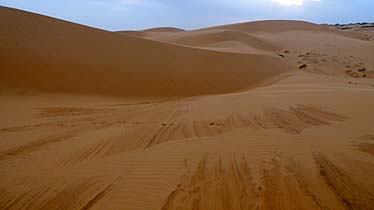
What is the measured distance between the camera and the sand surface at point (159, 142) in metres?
3.02

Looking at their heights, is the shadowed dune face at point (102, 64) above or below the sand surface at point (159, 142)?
above

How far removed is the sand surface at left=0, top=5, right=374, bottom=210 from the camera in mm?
3016

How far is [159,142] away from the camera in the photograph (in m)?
4.35

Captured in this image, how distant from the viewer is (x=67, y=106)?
24.2 feet

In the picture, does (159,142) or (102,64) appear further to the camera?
(102,64)

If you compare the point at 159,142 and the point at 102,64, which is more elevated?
the point at 102,64

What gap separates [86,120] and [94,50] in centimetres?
609

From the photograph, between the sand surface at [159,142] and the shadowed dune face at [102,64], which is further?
the shadowed dune face at [102,64]

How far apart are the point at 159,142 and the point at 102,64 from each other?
23.0ft

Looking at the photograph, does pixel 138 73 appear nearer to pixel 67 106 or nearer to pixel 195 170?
pixel 67 106

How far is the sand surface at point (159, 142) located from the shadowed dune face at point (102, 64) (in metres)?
0.06

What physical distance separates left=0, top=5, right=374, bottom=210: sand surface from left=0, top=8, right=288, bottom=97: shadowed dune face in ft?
0.21

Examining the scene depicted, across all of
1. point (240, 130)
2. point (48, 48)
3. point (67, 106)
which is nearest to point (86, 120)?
point (67, 106)

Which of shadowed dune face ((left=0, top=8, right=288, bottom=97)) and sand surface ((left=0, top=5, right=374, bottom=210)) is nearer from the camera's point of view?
sand surface ((left=0, top=5, right=374, bottom=210))
